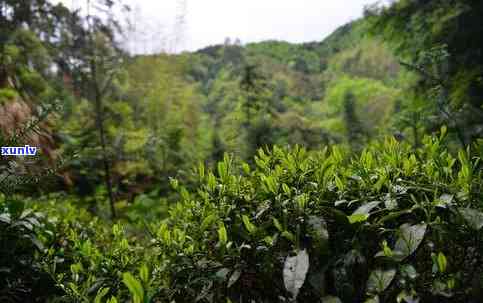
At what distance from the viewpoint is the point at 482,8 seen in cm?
318

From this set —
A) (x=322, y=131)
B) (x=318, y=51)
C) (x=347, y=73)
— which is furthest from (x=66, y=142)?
Result: (x=318, y=51)

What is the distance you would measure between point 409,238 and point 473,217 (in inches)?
4.8

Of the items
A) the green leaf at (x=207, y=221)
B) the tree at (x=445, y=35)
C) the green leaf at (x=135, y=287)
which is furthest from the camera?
the tree at (x=445, y=35)

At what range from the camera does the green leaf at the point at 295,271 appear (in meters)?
0.71

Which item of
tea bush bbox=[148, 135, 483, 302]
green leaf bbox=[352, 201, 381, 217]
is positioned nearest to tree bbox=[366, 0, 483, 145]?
tea bush bbox=[148, 135, 483, 302]

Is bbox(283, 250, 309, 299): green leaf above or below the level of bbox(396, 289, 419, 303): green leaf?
above

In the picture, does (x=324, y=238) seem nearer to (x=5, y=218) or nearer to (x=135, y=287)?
(x=135, y=287)

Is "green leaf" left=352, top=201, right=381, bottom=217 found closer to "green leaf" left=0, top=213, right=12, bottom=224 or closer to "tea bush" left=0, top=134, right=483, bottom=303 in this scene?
"tea bush" left=0, top=134, right=483, bottom=303

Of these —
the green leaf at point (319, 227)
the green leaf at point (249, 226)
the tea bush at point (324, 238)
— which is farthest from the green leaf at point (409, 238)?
the green leaf at point (249, 226)

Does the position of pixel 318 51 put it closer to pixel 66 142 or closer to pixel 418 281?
pixel 66 142

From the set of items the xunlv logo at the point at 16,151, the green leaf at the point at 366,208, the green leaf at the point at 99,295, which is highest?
the xunlv logo at the point at 16,151

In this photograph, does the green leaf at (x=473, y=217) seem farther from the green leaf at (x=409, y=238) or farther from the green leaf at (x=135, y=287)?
the green leaf at (x=135, y=287)

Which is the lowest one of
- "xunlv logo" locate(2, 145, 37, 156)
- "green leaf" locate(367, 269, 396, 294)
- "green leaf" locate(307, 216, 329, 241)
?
"green leaf" locate(367, 269, 396, 294)

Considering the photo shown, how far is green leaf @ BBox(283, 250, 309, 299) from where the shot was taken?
2.31ft
